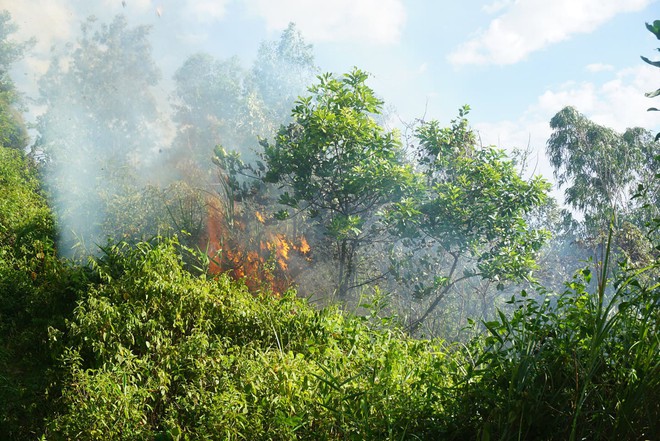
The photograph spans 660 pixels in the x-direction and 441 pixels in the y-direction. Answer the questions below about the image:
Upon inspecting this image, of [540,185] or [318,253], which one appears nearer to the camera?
[540,185]

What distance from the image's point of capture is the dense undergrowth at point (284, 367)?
88.4 inches

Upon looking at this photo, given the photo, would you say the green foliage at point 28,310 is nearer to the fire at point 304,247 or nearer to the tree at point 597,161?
the fire at point 304,247

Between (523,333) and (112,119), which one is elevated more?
(112,119)

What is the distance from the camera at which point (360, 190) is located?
18.2ft

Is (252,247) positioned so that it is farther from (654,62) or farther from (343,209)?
(654,62)

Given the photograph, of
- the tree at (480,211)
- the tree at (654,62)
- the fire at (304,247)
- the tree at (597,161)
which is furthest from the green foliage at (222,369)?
the tree at (597,161)

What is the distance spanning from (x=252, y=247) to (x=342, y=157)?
4.74 ft

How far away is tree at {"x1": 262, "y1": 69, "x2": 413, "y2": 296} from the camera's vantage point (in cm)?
537

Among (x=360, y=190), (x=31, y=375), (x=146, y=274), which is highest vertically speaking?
(x=360, y=190)

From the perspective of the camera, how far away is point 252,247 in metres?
6.28

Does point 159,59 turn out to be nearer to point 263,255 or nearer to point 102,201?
point 102,201

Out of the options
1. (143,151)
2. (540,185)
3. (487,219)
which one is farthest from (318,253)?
(143,151)

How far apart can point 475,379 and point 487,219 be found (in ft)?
10.1

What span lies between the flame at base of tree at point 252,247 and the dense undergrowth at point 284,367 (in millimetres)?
1319
